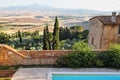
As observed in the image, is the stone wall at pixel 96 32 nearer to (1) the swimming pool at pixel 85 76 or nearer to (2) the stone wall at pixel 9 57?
(1) the swimming pool at pixel 85 76

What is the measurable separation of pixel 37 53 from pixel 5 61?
257 cm

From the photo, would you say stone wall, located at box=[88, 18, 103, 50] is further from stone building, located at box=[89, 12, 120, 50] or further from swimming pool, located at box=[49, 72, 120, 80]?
swimming pool, located at box=[49, 72, 120, 80]

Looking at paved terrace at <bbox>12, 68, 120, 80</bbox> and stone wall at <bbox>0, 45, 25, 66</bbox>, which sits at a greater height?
stone wall at <bbox>0, 45, 25, 66</bbox>

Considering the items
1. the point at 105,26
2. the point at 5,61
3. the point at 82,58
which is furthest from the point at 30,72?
the point at 105,26

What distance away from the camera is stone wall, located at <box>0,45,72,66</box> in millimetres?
22167

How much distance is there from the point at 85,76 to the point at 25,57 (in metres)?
5.26

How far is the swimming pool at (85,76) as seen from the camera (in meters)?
19.6

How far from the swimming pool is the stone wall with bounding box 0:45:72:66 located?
114 inches

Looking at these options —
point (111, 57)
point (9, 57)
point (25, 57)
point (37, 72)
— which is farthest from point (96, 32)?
point (37, 72)

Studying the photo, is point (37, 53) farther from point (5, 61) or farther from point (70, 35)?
point (70, 35)

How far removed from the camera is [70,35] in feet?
183

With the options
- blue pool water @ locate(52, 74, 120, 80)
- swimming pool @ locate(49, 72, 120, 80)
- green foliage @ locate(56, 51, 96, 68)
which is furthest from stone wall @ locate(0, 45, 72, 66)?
blue pool water @ locate(52, 74, 120, 80)

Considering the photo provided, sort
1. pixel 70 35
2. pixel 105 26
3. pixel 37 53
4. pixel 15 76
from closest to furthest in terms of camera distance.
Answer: pixel 15 76
pixel 37 53
pixel 105 26
pixel 70 35

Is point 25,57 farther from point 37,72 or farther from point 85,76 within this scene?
point 85,76
